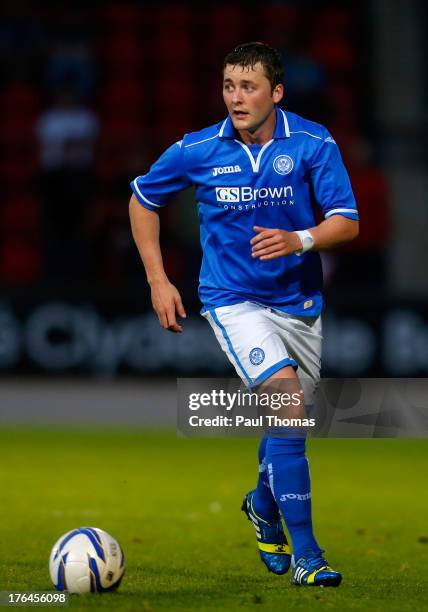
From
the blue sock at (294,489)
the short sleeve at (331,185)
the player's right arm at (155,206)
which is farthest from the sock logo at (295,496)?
the short sleeve at (331,185)

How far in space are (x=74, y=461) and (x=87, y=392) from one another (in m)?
2.60

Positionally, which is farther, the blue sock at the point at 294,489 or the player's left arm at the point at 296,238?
the blue sock at the point at 294,489

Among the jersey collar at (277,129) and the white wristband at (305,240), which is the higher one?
the jersey collar at (277,129)

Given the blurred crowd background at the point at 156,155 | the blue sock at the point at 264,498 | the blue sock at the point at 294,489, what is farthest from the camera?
the blurred crowd background at the point at 156,155

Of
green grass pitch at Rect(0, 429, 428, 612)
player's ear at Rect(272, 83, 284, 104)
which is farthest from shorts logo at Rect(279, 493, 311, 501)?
player's ear at Rect(272, 83, 284, 104)

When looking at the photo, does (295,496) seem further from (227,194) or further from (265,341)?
(227,194)

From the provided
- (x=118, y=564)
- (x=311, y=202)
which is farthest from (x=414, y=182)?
(x=118, y=564)

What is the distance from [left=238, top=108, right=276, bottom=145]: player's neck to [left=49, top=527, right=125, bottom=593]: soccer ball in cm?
178

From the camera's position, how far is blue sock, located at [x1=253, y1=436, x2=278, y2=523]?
6.16m

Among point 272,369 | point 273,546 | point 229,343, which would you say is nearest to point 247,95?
point 229,343

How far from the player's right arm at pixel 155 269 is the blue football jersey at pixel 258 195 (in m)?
0.12

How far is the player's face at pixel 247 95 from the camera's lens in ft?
19.0

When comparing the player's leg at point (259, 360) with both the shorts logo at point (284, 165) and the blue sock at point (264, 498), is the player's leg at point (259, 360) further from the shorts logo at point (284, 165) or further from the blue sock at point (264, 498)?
the shorts logo at point (284, 165)

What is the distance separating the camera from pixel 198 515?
8078 mm
